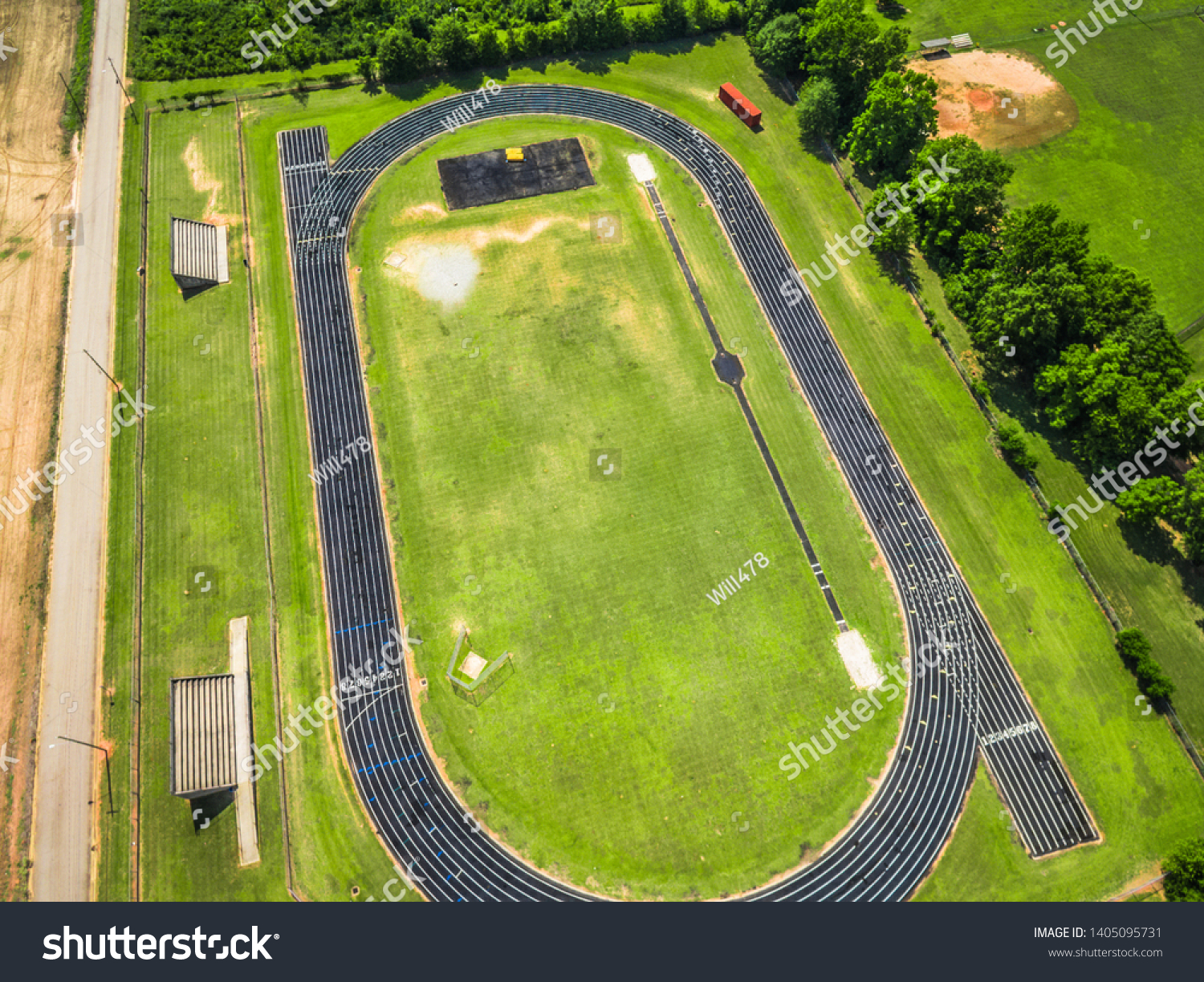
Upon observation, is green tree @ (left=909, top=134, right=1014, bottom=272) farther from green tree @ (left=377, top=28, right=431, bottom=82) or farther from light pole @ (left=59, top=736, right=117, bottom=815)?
light pole @ (left=59, top=736, right=117, bottom=815)

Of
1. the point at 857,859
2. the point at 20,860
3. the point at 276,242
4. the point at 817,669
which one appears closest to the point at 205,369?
the point at 276,242

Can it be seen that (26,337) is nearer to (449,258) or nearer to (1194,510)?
(449,258)

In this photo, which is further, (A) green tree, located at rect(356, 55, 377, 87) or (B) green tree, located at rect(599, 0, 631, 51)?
(B) green tree, located at rect(599, 0, 631, 51)

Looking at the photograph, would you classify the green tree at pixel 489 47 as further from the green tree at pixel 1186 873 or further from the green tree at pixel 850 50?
the green tree at pixel 1186 873

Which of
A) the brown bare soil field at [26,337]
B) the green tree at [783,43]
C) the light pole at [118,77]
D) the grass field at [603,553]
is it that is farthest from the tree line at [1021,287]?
the brown bare soil field at [26,337]

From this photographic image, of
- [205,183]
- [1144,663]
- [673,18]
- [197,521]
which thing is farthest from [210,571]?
[673,18]

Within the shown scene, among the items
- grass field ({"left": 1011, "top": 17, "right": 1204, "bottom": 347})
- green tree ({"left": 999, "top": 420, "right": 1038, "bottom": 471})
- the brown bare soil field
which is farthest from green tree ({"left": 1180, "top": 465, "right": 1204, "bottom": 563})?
the brown bare soil field

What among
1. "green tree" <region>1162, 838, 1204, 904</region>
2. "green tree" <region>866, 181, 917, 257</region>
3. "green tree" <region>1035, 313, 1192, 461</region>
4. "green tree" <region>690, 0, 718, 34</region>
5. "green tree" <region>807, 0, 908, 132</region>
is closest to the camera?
"green tree" <region>1162, 838, 1204, 904</region>
